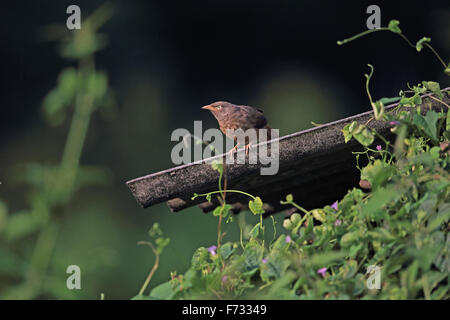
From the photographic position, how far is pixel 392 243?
3.96ft

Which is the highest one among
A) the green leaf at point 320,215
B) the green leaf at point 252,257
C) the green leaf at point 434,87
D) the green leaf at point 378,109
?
the green leaf at point 434,87

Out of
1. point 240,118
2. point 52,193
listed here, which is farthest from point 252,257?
point 240,118

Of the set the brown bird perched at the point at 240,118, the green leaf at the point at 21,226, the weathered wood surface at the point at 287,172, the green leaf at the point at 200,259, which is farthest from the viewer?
the brown bird perched at the point at 240,118

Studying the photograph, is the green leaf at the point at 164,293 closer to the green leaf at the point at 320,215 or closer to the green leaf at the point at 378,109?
the green leaf at the point at 320,215

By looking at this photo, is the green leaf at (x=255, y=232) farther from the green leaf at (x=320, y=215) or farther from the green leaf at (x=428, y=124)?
the green leaf at (x=428, y=124)

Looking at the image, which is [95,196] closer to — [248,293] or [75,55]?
[248,293]

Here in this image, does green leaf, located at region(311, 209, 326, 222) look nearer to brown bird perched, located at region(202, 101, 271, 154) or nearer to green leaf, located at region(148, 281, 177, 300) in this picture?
green leaf, located at region(148, 281, 177, 300)

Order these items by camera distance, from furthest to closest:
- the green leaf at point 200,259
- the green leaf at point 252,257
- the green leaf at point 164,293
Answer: the green leaf at point 200,259, the green leaf at point 252,257, the green leaf at point 164,293

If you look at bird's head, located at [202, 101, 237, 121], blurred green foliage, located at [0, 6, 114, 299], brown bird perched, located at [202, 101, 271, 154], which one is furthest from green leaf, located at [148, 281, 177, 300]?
bird's head, located at [202, 101, 237, 121]

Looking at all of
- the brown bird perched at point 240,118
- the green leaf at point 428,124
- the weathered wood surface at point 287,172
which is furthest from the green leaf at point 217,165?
the brown bird perched at point 240,118

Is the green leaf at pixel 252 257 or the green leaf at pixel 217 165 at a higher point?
the green leaf at pixel 217 165

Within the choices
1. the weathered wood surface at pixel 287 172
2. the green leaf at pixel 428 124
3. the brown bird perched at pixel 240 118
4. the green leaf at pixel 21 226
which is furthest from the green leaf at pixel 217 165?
the brown bird perched at pixel 240 118

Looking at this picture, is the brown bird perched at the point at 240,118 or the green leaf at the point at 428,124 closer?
the green leaf at the point at 428,124

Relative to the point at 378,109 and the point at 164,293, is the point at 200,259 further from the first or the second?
the point at 378,109
